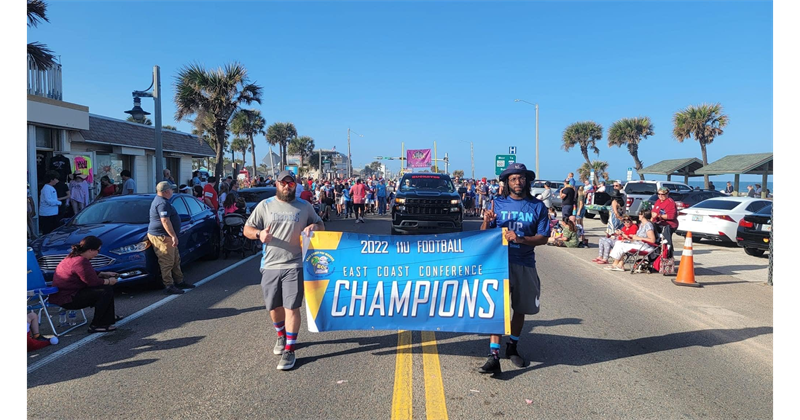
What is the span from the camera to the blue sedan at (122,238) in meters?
7.47

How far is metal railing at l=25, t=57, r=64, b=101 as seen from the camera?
16.2m

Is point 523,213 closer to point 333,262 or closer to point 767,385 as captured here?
point 333,262

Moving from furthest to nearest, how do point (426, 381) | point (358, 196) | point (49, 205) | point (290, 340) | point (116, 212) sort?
1. point (358, 196)
2. point (49, 205)
3. point (116, 212)
4. point (290, 340)
5. point (426, 381)

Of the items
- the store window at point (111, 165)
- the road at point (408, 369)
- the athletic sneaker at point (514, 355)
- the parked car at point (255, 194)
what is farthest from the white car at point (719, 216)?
the store window at point (111, 165)

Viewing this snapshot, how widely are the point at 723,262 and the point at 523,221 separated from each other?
9760 mm

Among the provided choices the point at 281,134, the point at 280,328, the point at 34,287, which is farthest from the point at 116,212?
the point at 281,134

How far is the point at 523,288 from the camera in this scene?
4797 mm

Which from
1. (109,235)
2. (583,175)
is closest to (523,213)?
(109,235)

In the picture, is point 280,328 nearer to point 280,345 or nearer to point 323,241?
point 280,345

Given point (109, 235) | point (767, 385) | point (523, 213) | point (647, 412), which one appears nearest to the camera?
point (647, 412)

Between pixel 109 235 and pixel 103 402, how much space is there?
4543 mm

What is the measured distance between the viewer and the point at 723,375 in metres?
4.73

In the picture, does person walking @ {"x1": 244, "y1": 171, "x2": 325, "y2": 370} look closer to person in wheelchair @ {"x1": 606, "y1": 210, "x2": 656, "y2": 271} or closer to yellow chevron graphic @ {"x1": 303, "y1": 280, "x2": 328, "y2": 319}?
yellow chevron graphic @ {"x1": 303, "y1": 280, "x2": 328, "y2": 319}
